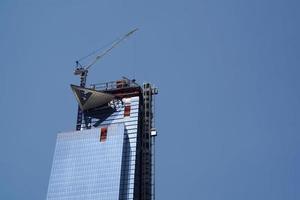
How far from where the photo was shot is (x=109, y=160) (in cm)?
18075

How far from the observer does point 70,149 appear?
627 feet

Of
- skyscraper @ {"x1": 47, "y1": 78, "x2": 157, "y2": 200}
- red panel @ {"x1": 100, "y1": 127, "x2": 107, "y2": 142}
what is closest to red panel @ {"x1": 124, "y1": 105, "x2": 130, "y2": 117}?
skyscraper @ {"x1": 47, "y1": 78, "x2": 157, "y2": 200}

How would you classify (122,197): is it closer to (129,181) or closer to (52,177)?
(129,181)

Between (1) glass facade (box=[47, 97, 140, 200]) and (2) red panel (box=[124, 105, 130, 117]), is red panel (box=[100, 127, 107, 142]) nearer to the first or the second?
(1) glass facade (box=[47, 97, 140, 200])

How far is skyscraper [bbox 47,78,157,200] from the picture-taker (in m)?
176

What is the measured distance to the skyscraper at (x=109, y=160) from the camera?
579 ft

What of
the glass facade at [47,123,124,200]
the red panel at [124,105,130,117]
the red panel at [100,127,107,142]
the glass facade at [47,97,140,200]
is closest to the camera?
the glass facade at [47,97,140,200]

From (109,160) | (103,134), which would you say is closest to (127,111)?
(103,134)

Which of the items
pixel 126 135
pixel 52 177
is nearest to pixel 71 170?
pixel 52 177

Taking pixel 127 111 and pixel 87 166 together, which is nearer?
pixel 87 166

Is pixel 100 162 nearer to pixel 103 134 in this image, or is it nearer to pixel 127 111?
pixel 103 134

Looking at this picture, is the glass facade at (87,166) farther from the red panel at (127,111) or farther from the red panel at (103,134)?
the red panel at (127,111)

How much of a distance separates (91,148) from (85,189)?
15.4 meters

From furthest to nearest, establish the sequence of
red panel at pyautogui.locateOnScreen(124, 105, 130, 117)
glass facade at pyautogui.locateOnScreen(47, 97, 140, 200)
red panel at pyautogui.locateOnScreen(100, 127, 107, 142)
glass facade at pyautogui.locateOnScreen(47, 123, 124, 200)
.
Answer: red panel at pyautogui.locateOnScreen(124, 105, 130, 117) < red panel at pyautogui.locateOnScreen(100, 127, 107, 142) < glass facade at pyautogui.locateOnScreen(47, 123, 124, 200) < glass facade at pyautogui.locateOnScreen(47, 97, 140, 200)
